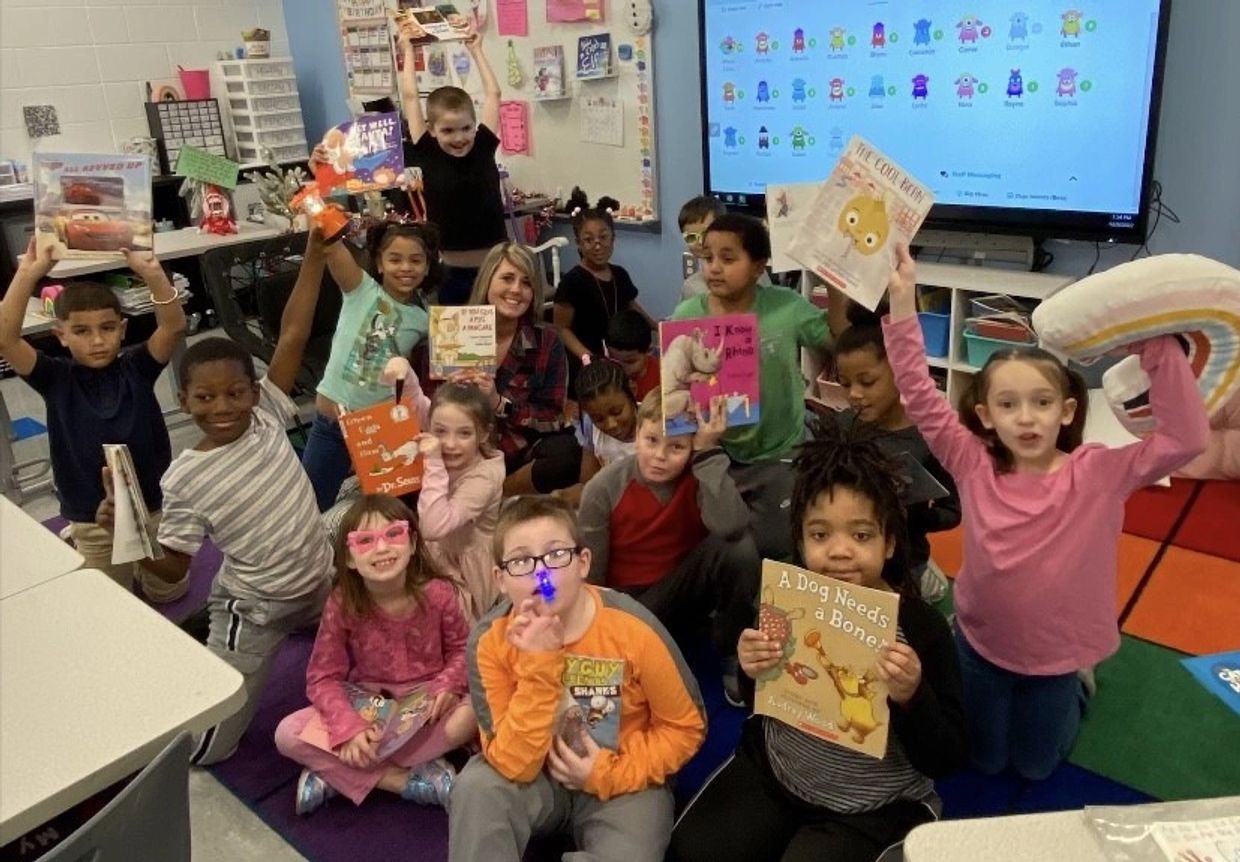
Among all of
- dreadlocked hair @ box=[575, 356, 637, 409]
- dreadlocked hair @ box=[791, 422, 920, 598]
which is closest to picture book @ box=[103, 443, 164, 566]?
dreadlocked hair @ box=[575, 356, 637, 409]

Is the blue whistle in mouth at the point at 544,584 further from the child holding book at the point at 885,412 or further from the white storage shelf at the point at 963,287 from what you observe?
the white storage shelf at the point at 963,287

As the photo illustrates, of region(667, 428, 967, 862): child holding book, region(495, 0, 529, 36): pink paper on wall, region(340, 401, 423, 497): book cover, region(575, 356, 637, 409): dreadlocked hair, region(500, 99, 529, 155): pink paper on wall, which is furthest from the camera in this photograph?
region(500, 99, 529, 155): pink paper on wall

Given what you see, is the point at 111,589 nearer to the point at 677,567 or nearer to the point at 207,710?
the point at 207,710

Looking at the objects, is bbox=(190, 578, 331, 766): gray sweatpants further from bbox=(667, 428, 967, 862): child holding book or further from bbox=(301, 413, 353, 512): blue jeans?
bbox=(667, 428, 967, 862): child holding book

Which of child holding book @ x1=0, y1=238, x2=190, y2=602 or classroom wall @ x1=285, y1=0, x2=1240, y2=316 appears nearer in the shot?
child holding book @ x1=0, y1=238, x2=190, y2=602

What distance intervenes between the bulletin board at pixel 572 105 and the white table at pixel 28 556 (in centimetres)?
339

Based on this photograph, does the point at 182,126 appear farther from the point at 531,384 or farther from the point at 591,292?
the point at 531,384

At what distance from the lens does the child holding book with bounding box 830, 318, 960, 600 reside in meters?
2.15

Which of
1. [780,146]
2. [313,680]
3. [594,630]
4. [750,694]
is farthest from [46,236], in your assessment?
[780,146]

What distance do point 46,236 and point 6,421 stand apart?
171 centimetres

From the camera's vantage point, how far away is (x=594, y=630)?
5.60 ft

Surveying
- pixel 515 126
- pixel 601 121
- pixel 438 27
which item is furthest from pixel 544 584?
pixel 515 126

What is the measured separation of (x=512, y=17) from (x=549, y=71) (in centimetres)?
34

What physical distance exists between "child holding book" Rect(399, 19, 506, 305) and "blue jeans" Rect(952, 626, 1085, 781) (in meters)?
2.34
